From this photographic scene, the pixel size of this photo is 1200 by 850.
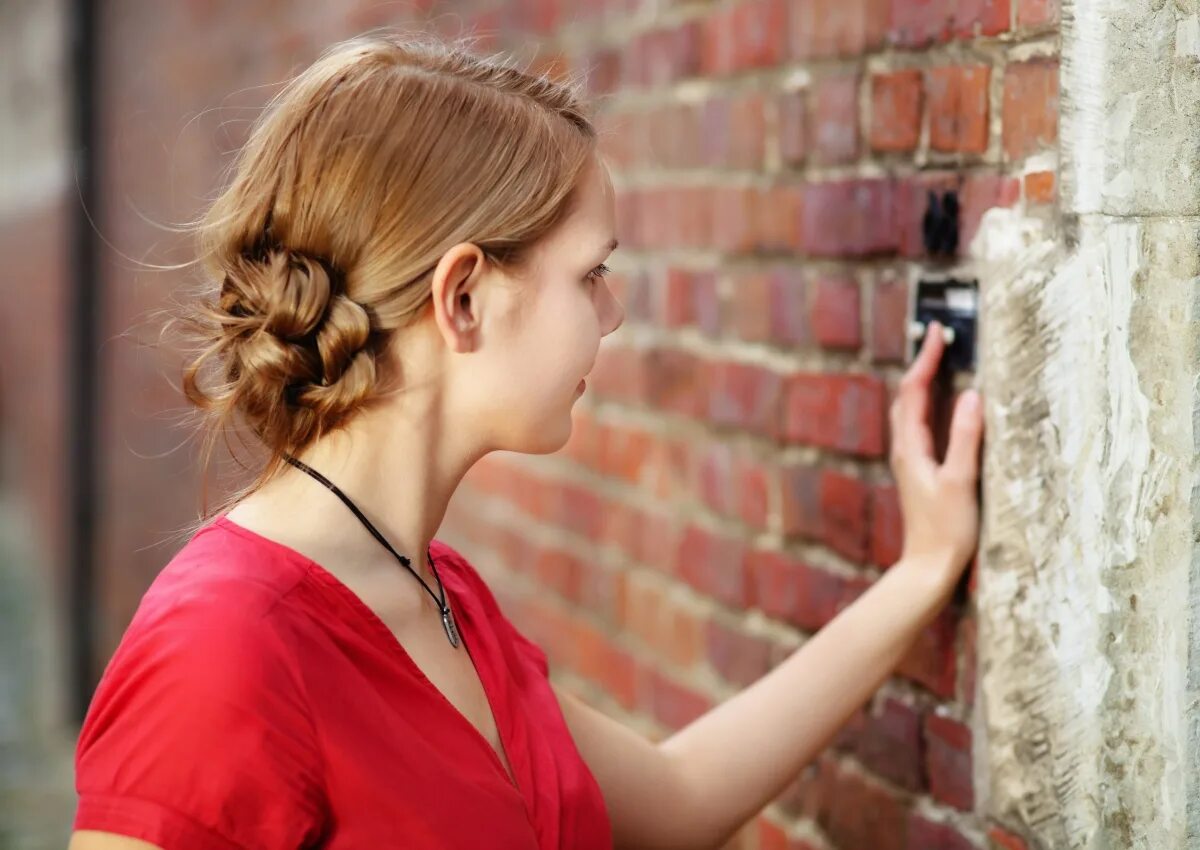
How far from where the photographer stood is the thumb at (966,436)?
1642 millimetres

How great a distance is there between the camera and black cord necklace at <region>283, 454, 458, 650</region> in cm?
148

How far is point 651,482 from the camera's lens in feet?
8.30

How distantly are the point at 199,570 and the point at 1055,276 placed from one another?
94 centimetres

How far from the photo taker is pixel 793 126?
2.04 metres

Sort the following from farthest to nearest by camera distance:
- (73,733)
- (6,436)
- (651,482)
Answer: (6,436) < (73,733) < (651,482)

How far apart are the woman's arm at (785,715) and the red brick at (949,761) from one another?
10 centimetres

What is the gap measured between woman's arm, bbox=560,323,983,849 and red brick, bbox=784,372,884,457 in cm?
8

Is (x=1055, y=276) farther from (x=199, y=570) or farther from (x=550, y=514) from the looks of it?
(x=550, y=514)

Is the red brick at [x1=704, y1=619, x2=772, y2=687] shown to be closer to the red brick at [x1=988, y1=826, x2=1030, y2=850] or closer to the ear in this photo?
the red brick at [x1=988, y1=826, x2=1030, y2=850]

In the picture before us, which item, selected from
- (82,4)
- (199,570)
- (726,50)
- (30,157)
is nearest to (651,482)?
(726,50)

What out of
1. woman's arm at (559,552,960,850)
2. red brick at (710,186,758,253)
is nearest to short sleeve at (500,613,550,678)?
woman's arm at (559,552,960,850)

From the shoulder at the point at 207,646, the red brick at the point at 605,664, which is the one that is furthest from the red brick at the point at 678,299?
the shoulder at the point at 207,646

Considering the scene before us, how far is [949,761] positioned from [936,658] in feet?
0.43

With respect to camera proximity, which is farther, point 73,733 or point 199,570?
point 73,733
